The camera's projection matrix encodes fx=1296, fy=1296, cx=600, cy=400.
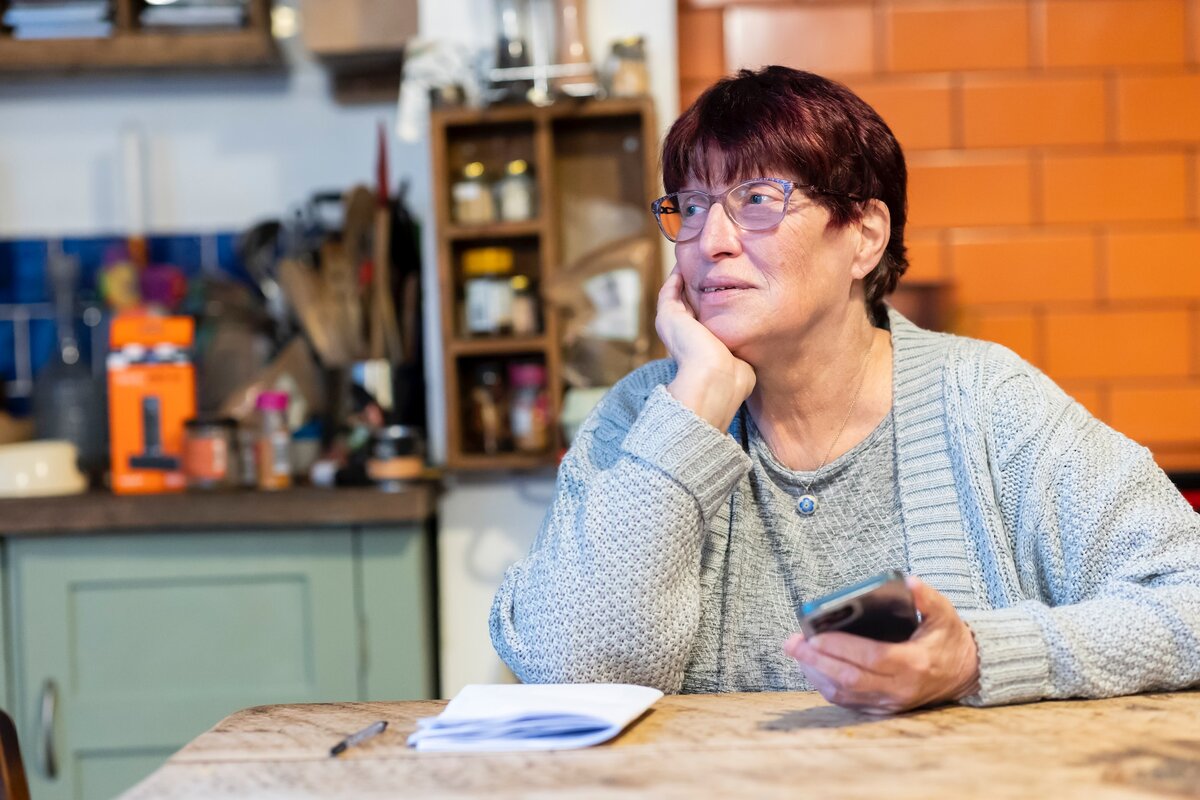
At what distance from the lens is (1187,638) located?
4.04 feet

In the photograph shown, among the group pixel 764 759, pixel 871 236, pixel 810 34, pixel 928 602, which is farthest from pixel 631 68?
pixel 764 759

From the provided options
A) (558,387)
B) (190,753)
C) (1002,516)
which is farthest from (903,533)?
(558,387)

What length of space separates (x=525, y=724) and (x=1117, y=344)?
80.3 inches

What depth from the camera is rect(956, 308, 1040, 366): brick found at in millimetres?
2717

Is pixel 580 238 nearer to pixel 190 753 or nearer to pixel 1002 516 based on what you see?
pixel 1002 516

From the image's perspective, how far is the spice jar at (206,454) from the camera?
8.22 feet

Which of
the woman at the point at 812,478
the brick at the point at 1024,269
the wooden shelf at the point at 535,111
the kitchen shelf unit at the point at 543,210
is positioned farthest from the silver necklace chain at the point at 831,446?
the brick at the point at 1024,269

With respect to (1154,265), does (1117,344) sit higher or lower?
lower

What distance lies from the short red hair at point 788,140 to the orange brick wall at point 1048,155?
Result: 119 cm

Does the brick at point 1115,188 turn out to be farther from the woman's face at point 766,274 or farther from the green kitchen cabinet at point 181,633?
the green kitchen cabinet at point 181,633

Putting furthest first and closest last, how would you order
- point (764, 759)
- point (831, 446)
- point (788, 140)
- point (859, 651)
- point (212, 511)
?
point (212, 511), point (831, 446), point (788, 140), point (859, 651), point (764, 759)

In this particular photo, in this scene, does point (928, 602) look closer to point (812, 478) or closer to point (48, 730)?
point (812, 478)

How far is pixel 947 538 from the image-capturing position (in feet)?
4.66

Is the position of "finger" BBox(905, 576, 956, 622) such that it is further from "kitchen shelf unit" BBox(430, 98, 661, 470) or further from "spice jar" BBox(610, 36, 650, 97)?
"spice jar" BBox(610, 36, 650, 97)
